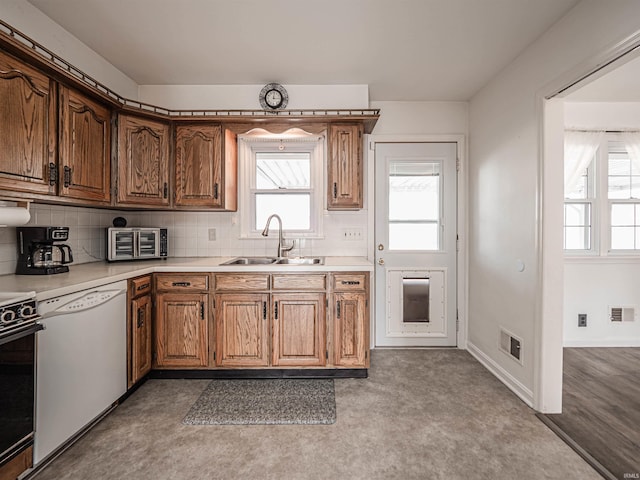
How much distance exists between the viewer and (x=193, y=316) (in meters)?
2.62

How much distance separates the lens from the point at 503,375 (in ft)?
8.64

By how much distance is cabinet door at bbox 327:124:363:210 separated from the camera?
294cm

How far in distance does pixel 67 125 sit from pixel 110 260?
3.74 feet

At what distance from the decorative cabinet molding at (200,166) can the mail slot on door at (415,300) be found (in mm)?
2111

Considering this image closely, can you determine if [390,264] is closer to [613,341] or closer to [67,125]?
[613,341]

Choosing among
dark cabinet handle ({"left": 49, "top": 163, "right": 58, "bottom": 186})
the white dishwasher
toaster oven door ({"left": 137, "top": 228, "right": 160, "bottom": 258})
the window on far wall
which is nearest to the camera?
the white dishwasher

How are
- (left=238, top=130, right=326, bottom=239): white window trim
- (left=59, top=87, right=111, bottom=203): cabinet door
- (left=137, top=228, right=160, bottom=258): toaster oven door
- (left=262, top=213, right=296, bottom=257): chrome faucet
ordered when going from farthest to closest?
(left=238, top=130, right=326, bottom=239): white window trim
(left=262, top=213, right=296, bottom=257): chrome faucet
(left=137, top=228, right=160, bottom=258): toaster oven door
(left=59, top=87, right=111, bottom=203): cabinet door

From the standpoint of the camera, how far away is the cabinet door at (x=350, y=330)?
8.64ft

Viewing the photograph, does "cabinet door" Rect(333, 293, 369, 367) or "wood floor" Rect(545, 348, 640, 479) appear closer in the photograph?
"wood floor" Rect(545, 348, 640, 479)

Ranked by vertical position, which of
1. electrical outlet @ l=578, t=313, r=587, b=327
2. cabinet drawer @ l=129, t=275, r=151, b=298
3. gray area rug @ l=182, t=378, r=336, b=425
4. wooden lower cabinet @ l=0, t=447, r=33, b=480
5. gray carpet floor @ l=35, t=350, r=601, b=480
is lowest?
gray carpet floor @ l=35, t=350, r=601, b=480

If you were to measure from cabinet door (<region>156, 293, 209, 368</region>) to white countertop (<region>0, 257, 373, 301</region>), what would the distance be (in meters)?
0.24

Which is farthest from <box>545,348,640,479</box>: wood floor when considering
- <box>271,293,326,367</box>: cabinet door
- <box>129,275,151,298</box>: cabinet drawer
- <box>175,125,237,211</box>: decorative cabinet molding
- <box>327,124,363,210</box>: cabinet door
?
<box>175,125,237,211</box>: decorative cabinet molding

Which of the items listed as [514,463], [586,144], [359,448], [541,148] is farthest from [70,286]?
[586,144]

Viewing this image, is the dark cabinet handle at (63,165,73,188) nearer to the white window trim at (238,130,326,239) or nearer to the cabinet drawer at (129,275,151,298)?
the cabinet drawer at (129,275,151,298)
